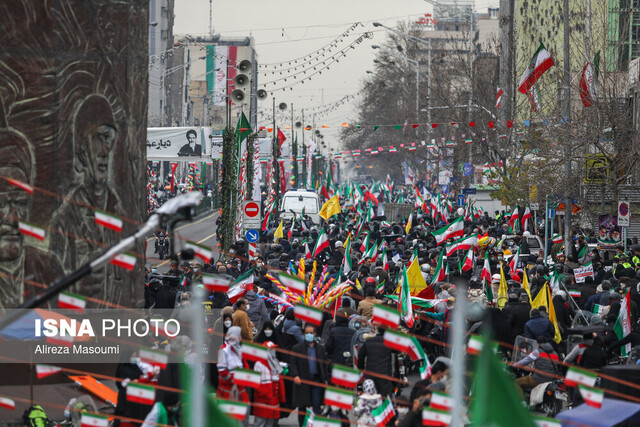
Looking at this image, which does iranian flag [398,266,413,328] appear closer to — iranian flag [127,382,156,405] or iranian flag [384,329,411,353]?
iranian flag [384,329,411,353]

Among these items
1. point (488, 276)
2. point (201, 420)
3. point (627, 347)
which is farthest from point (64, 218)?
point (201, 420)

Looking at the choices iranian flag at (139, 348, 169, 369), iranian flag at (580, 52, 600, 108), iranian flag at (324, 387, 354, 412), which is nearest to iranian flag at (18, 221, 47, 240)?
iranian flag at (139, 348, 169, 369)

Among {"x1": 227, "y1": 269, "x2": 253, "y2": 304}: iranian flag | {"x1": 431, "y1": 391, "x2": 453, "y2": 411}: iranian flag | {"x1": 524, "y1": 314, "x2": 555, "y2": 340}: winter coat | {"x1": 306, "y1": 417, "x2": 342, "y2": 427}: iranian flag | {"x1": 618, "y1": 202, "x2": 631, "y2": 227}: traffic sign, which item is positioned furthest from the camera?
{"x1": 618, "y1": 202, "x2": 631, "y2": 227}: traffic sign

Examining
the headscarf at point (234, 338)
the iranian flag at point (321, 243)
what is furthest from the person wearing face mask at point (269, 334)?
the iranian flag at point (321, 243)

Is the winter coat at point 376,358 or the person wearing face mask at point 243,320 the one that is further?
the person wearing face mask at point 243,320

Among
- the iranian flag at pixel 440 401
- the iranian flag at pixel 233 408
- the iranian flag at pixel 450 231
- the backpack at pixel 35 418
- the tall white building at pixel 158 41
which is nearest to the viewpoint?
the iranian flag at pixel 233 408

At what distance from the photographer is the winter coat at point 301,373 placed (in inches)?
561

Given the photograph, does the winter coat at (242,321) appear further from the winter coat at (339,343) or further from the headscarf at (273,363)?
the headscarf at (273,363)

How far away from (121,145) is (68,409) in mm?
5242

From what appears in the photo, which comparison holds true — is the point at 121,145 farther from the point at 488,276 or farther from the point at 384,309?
the point at 488,276

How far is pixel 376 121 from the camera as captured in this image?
10725cm

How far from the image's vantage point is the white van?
150 feet

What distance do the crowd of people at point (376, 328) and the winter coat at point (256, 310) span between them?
0.02m

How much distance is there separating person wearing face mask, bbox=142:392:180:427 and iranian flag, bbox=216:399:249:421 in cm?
114
